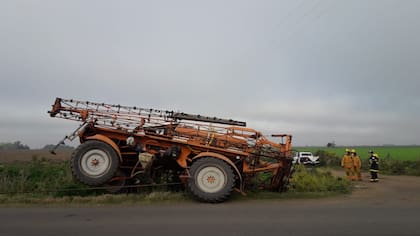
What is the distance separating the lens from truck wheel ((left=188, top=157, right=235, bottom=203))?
11.2 meters

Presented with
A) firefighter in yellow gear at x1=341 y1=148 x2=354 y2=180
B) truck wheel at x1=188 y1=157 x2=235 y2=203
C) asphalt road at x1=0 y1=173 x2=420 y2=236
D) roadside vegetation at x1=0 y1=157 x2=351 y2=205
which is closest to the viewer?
asphalt road at x1=0 y1=173 x2=420 y2=236

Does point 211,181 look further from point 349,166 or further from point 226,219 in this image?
point 349,166

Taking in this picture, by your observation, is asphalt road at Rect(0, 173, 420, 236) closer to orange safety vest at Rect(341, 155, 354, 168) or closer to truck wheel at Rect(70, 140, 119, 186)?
truck wheel at Rect(70, 140, 119, 186)

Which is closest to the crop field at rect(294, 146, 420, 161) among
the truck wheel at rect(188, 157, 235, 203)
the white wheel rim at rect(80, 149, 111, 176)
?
the truck wheel at rect(188, 157, 235, 203)

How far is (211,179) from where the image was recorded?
11.4 metres

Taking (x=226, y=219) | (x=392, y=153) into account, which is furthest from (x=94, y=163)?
(x=392, y=153)

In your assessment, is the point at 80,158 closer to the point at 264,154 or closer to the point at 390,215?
the point at 264,154

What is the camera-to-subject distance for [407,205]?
417 inches

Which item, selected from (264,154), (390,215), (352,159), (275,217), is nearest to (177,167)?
(264,154)

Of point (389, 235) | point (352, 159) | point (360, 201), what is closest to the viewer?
point (389, 235)

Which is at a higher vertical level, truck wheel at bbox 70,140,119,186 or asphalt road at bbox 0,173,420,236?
truck wheel at bbox 70,140,119,186

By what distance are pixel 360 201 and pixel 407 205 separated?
1.33 m

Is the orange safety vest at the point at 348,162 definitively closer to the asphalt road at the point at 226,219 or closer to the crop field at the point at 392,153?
the crop field at the point at 392,153

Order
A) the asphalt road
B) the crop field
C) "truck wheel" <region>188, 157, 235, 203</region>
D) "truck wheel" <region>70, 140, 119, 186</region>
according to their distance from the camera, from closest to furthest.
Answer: the asphalt road < "truck wheel" <region>188, 157, 235, 203</region> < "truck wheel" <region>70, 140, 119, 186</region> < the crop field
